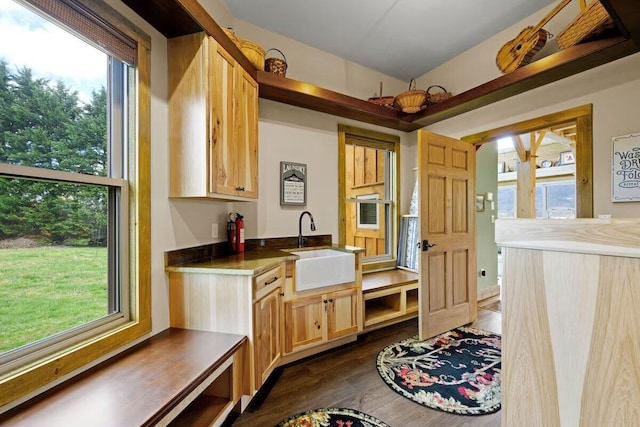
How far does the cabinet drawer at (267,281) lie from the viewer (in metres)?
1.81

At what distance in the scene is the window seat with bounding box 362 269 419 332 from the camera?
113 inches

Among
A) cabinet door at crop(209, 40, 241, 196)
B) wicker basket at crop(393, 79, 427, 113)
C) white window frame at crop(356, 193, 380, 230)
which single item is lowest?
white window frame at crop(356, 193, 380, 230)

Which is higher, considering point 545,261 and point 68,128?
point 68,128

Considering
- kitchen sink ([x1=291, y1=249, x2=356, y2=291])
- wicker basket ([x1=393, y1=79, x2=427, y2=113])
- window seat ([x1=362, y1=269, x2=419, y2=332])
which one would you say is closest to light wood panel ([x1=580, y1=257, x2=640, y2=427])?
kitchen sink ([x1=291, y1=249, x2=356, y2=291])

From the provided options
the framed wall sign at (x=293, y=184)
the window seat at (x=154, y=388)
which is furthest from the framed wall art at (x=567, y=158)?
the window seat at (x=154, y=388)

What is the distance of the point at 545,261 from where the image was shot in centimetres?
103

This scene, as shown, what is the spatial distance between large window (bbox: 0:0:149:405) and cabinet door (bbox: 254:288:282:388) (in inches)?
26.6

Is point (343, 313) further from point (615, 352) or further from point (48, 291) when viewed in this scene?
point (48, 291)

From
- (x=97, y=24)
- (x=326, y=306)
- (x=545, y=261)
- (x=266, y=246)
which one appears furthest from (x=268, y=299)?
(x=97, y=24)

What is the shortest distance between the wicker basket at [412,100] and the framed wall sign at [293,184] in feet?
4.58

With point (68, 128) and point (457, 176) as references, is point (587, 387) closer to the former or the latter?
point (68, 128)

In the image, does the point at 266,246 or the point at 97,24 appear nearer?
the point at 97,24

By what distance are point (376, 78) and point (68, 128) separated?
336 cm

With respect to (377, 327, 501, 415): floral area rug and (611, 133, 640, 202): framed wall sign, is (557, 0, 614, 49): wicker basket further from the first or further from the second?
(377, 327, 501, 415): floral area rug
